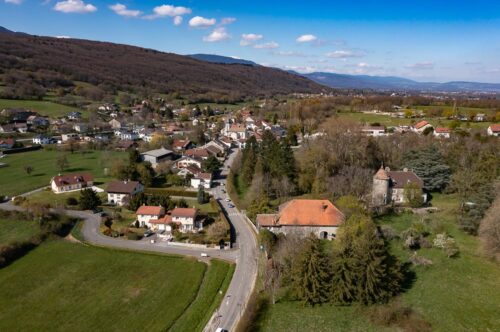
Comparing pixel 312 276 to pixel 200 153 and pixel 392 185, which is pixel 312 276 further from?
pixel 200 153

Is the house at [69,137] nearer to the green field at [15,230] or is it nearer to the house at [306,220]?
the green field at [15,230]

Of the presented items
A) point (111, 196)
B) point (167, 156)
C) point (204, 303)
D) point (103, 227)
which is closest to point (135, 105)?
point (167, 156)

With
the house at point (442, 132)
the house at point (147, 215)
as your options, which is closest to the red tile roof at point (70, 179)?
the house at point (147, 215)

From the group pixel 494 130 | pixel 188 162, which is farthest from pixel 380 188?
pixel 494 130

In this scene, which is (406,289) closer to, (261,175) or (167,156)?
(261,175)

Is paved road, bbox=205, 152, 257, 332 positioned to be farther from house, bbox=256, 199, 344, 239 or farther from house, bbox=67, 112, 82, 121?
house, bbox=67, 112, 82, 121
